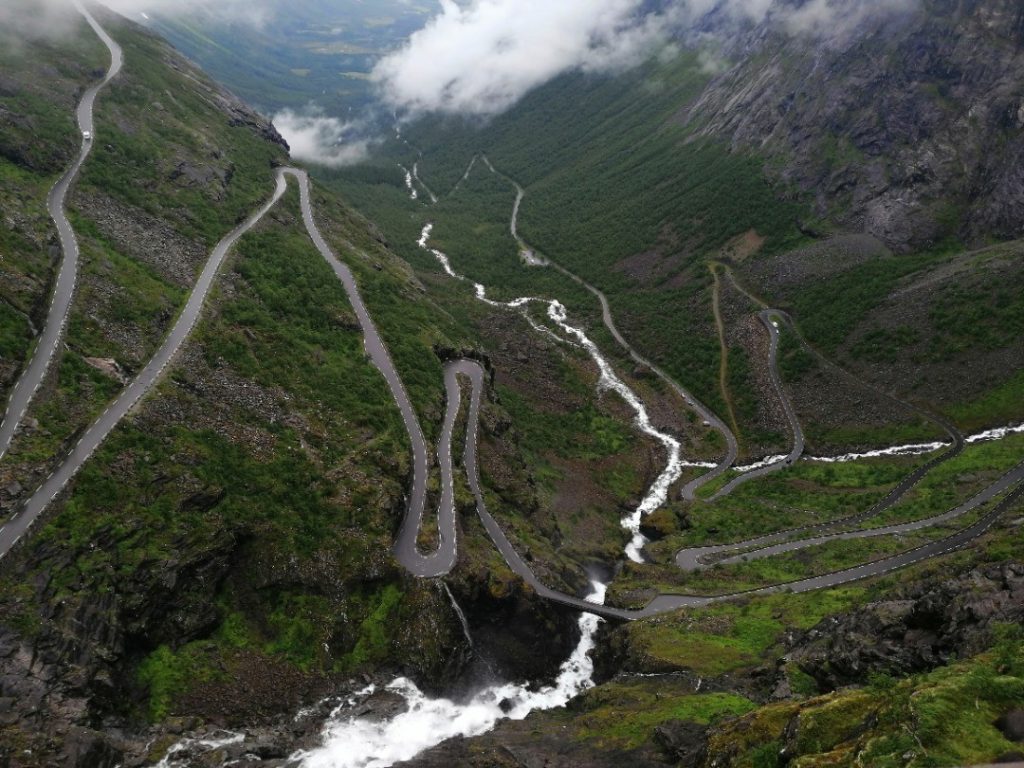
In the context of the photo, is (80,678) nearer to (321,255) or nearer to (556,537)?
(556,537)

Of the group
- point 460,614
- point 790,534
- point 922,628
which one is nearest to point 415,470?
point 460,614

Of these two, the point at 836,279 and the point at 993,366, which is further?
the point at 836,279

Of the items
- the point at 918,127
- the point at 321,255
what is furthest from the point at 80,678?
the point at 918,127

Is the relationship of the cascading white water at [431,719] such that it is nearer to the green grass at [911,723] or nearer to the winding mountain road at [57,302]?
the green grass at [911,723]

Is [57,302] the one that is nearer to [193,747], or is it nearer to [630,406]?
[193,747]

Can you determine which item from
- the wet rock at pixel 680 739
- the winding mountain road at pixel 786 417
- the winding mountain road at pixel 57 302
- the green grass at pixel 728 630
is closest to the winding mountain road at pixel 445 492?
the winding mountain road at pixel 57 302
